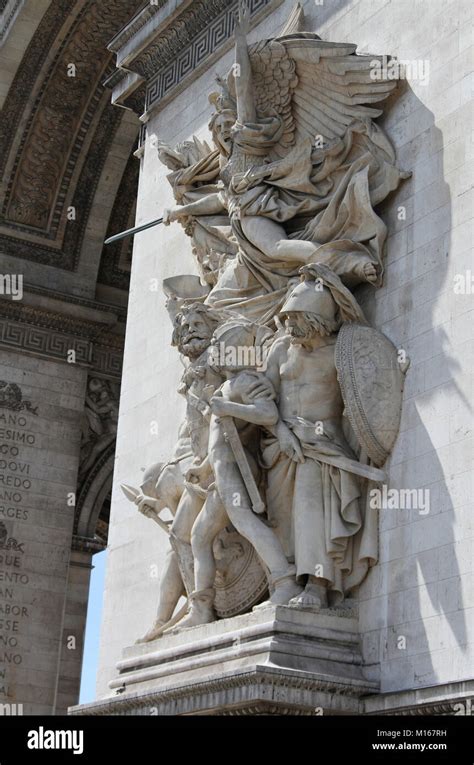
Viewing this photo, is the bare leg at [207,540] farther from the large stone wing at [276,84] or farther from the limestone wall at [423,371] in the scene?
the large stone wing at [276,84]

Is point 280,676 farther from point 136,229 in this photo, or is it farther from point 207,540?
point 136,229

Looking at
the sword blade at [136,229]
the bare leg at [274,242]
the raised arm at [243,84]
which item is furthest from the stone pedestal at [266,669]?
the sword blade at [136,229]

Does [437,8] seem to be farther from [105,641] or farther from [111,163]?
[111,163]

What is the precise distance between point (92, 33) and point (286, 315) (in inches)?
372

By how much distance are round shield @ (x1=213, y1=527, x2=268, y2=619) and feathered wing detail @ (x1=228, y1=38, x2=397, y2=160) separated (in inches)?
117

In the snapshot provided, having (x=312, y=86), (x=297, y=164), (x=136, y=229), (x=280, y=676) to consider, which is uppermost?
(x=136, y=229)

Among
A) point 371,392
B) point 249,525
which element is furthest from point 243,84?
point 249,525

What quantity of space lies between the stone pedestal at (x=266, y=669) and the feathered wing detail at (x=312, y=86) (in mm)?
3613

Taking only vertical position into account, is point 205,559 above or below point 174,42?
below

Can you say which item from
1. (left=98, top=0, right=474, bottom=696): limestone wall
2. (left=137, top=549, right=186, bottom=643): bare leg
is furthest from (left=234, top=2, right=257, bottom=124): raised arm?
(left=137, top=549, right=186, bottom=643): bare leg

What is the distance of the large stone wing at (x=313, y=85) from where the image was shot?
35.0 feet

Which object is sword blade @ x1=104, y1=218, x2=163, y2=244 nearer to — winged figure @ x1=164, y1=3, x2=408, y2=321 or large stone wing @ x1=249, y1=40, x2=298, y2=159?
winged figure @ x1=164, y1=3, x2=408, y2=321

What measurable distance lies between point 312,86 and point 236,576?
3.71 meters

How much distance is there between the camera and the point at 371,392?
9594 mm
